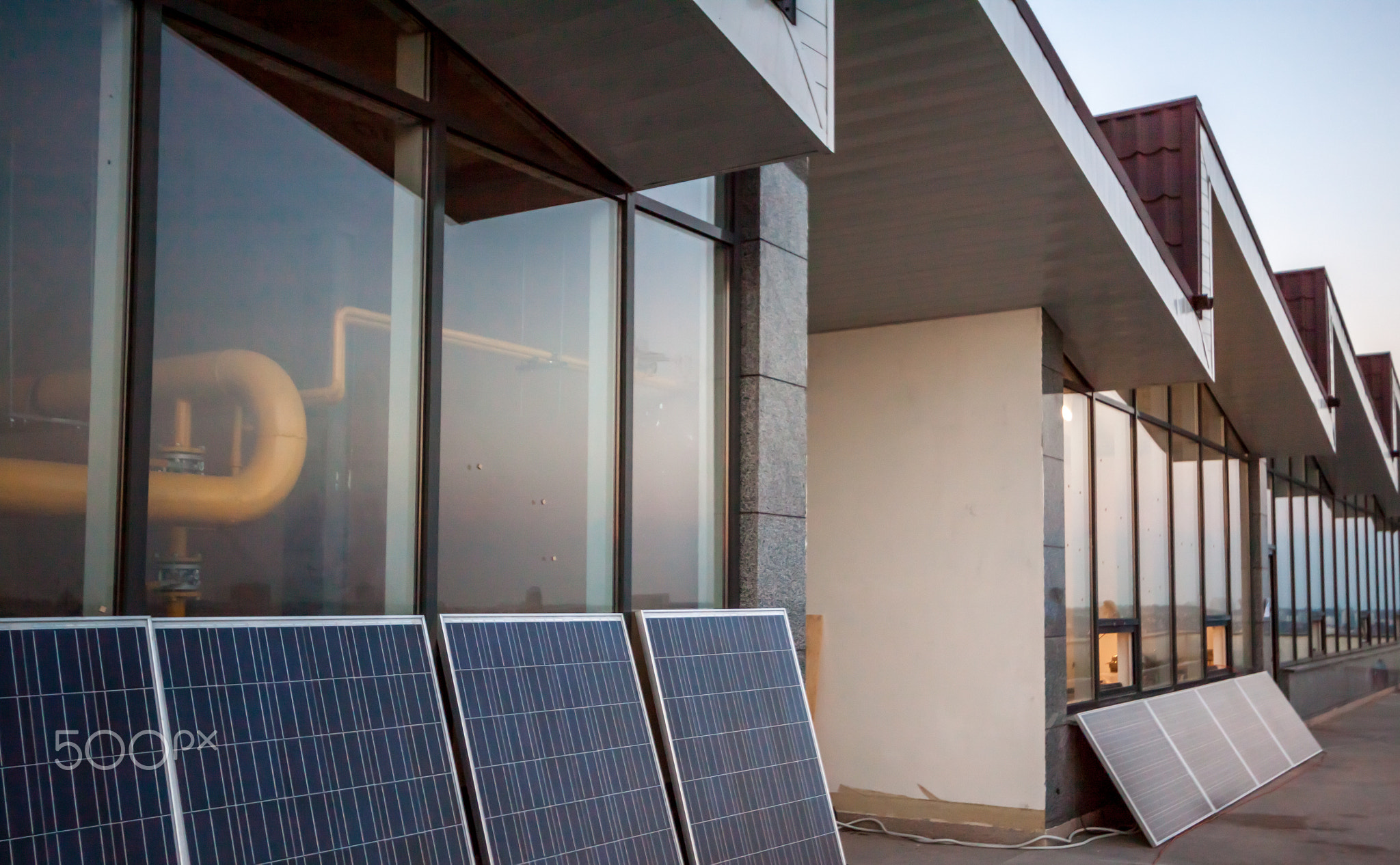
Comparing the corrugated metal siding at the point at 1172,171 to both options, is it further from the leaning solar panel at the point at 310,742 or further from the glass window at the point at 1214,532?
the leaning solar panel at the point at 310,742

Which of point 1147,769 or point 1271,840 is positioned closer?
A: point 1271,840

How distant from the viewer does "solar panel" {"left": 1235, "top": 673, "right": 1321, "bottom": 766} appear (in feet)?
45.0

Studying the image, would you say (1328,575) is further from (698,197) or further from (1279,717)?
(698,197)

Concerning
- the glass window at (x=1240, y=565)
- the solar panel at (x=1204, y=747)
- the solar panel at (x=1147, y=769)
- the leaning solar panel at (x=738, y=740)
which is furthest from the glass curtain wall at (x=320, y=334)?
the glass window at (x=1240, y=565)

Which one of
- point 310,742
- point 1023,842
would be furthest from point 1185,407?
point 310,742

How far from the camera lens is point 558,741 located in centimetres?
475

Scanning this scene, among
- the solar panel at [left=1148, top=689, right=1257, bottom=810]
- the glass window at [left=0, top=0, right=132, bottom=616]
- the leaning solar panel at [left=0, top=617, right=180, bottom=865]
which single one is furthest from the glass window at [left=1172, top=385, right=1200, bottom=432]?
the leaning solar panel at [left=0, top=617, right=180, bottom=865]

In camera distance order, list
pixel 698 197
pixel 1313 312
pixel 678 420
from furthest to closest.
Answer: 1. pixel 1313 312
2. pixel 698 197
3. pixel 678 420

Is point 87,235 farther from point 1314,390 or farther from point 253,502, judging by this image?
point 1314,390

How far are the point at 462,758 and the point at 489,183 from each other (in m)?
2.47

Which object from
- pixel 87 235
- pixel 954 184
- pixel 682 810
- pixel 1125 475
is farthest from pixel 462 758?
pixel 1125 475

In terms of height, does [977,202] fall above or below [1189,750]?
above

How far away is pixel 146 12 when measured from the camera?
4.02 metres

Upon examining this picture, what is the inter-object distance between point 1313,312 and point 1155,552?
5930 mm
